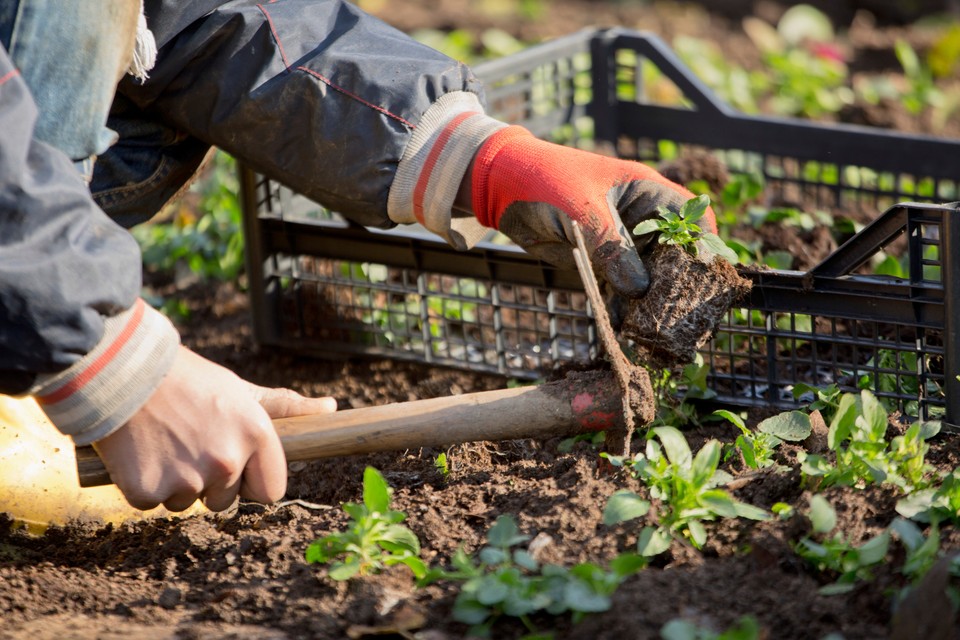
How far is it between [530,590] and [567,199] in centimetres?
73

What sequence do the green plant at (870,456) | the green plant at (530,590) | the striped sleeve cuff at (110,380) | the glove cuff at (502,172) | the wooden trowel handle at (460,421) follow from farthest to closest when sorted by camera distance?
1. the glove cuff at (502,172)
2. the wooden trowel handle at (460,421)
3. the green plant at (870,456)
4. the striped sleeve cuff at (110,380)
5. the green plant at (530,590)

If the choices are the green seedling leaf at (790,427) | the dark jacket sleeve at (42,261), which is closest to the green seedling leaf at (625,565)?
the green seedling leaf at (790,427)

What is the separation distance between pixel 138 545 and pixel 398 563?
0.50 metres

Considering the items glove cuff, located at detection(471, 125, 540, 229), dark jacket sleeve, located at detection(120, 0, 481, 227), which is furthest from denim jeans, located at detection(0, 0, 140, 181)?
glove cuff, located at detection(471, 125, 540, 229)

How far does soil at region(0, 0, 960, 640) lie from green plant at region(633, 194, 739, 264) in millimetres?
347

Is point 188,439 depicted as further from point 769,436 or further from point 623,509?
point 769,436

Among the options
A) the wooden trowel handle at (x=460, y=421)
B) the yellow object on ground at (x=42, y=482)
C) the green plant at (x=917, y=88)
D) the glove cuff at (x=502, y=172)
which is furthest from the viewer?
the green plant at (x=917, y=88)

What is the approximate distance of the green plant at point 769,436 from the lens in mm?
1659

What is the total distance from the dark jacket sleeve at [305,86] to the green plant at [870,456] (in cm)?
90

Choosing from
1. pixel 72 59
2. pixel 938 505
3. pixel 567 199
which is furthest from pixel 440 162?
pixel 938 505

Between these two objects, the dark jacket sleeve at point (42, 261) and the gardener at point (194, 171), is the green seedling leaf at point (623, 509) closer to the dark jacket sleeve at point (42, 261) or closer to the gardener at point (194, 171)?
the gardener at point (194, 171)

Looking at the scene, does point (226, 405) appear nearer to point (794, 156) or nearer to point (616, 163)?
point (616, 163)

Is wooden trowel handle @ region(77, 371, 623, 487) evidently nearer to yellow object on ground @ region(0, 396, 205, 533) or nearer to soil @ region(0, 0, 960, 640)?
soil @ region(0, 0, 960, 640)

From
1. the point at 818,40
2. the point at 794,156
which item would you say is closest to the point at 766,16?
the point at 818,40
